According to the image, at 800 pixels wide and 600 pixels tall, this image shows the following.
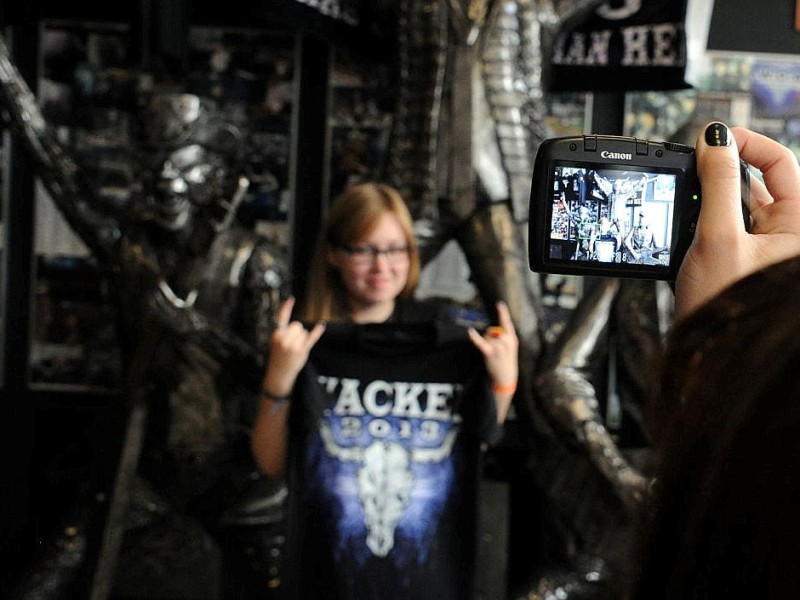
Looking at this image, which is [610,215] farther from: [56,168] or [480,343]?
[56,168]

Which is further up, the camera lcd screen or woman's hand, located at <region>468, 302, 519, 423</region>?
the camera lcd screen

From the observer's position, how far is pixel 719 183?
2.03 feet

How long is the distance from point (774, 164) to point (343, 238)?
1.11 m

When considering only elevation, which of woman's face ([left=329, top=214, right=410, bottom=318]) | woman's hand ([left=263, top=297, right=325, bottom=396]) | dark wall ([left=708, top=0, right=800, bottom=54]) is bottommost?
woman's hand ([left=263, top=297, right=325, bottom=396])

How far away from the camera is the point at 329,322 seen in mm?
1625

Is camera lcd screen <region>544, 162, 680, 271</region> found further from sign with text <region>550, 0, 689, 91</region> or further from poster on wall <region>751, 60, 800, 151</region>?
poster on wall <region>751, 60, 800, 151</region>

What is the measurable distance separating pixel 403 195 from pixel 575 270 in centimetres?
148

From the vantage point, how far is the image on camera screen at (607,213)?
74 centimetres

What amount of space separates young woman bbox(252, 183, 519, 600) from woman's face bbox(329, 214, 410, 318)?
113 mm

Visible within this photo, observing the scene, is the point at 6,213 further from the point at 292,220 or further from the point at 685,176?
the point at 685,176

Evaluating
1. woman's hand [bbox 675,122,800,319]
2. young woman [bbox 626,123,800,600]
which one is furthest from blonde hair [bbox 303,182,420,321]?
young woman [bbox 626,123,800,600]

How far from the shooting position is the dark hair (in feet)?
1.05

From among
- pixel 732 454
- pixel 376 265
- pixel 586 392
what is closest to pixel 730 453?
pixel 732 454

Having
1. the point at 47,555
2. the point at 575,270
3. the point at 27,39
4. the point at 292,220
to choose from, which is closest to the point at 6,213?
the point at 27,39
